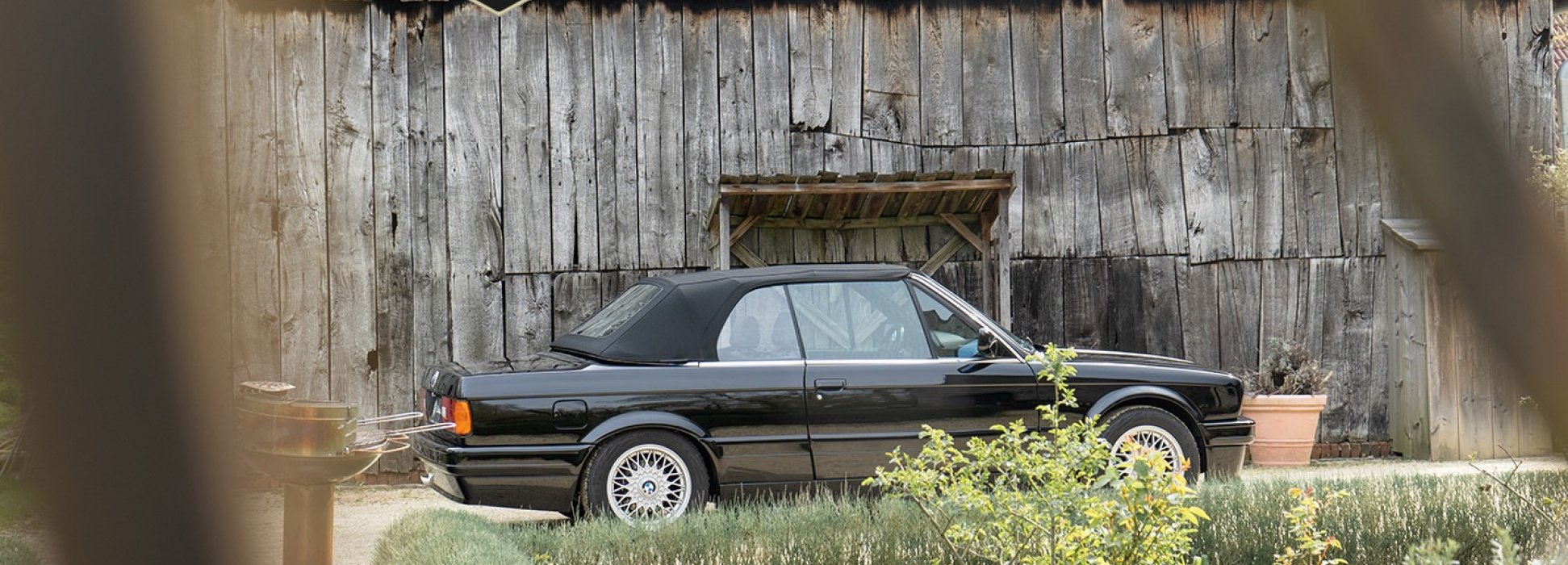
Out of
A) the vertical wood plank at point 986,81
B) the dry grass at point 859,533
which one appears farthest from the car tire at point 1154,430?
the vertical wood plank at point 986,81

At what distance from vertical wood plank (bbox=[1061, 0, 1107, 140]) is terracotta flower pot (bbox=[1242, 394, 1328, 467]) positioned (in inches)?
92.5

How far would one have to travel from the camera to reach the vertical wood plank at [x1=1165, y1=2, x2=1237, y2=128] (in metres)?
10.1

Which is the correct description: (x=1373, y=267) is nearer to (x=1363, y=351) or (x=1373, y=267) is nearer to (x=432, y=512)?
(x=1363, y=351)

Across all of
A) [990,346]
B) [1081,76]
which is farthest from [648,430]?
[1081,76]

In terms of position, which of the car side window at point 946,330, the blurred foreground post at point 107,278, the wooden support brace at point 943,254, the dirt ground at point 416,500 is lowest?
the dirt ground at point 416,500

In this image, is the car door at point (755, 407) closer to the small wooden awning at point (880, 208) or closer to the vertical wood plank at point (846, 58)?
the small wooden awning at point (880, 208)

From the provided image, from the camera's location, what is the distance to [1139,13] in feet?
33.0

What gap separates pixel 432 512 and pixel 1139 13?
649 centimetres

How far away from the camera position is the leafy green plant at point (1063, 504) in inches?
144

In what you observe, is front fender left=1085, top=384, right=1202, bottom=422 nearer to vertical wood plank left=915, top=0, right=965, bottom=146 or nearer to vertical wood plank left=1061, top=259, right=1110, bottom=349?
vertical wood plank left=1061, top=259, right=1110, bottom=349

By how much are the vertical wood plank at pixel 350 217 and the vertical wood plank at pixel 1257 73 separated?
6559 millimetres

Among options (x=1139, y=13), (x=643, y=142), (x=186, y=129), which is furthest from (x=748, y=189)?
(x=186, y=129)

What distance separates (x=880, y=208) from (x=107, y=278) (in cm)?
912

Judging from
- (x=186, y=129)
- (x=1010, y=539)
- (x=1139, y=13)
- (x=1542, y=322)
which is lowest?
(x=1010, y=539)
